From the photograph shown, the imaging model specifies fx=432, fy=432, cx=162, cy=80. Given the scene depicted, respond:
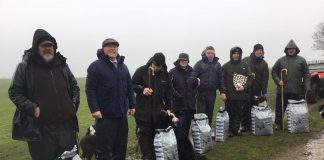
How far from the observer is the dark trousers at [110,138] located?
Answer: 229 inches

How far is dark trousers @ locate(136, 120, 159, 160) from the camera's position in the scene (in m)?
6.97

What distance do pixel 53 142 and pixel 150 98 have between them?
7.20 ft

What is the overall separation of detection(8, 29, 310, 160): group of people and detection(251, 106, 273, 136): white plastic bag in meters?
0.94

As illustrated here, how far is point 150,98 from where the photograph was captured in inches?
273

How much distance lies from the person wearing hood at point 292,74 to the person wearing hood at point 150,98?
3605mm

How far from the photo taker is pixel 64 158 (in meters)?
4.97

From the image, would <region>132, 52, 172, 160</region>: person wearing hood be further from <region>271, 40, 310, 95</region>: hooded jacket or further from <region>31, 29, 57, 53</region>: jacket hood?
<region>271, 40, 310, 95</region>: hooded jacket

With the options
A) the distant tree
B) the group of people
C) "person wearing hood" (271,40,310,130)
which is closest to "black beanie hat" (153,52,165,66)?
the group of people

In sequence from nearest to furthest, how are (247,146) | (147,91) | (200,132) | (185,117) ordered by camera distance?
(147,91), (200,132), (185,117), (247,146)

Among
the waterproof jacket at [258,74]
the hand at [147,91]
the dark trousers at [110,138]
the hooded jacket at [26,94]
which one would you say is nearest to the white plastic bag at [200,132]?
the hand at [147,91]

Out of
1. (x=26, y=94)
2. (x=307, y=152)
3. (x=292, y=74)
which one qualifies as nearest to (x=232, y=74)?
(x=292, y=74)

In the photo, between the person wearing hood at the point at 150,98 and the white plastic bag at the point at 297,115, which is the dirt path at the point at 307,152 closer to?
the white plastic bag at the point at 297,115

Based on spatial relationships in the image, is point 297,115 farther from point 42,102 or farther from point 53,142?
point 42,102

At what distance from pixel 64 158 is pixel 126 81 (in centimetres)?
152
